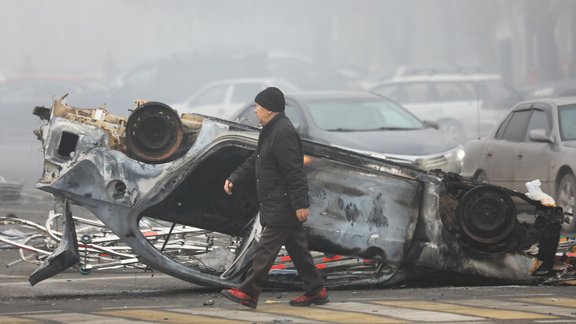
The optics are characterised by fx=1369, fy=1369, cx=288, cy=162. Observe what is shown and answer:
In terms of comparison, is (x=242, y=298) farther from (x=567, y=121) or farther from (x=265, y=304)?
(x=567, y=121)

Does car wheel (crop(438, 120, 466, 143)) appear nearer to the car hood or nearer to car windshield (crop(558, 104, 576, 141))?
the car hood

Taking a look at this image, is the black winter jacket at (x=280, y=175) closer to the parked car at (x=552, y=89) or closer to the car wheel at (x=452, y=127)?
the car wheel at (x=452, y=127)

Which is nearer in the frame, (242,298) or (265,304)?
(242,298)

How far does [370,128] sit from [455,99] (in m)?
12.6

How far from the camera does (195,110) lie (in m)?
31.3

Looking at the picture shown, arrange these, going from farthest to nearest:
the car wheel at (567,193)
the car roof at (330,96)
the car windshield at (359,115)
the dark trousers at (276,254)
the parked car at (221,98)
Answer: the parked car at (221,98) < the car roof at (330,96) < the car windshield at (359,115) < the car wheel at (567,193) < the dark trousers at (276,254)

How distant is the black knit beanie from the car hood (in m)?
7.82

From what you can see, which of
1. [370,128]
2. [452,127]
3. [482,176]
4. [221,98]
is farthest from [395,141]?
[221,98]

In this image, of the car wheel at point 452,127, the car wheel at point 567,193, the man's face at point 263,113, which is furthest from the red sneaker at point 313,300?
the car wheel at point 452,127

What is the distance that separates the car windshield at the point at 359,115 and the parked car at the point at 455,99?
10.2 meters

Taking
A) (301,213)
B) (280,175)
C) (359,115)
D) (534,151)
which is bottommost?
(301,213)

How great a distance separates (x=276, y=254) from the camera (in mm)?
8836

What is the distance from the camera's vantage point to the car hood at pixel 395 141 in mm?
16828

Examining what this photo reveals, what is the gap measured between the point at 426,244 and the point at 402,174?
1.74 feet
